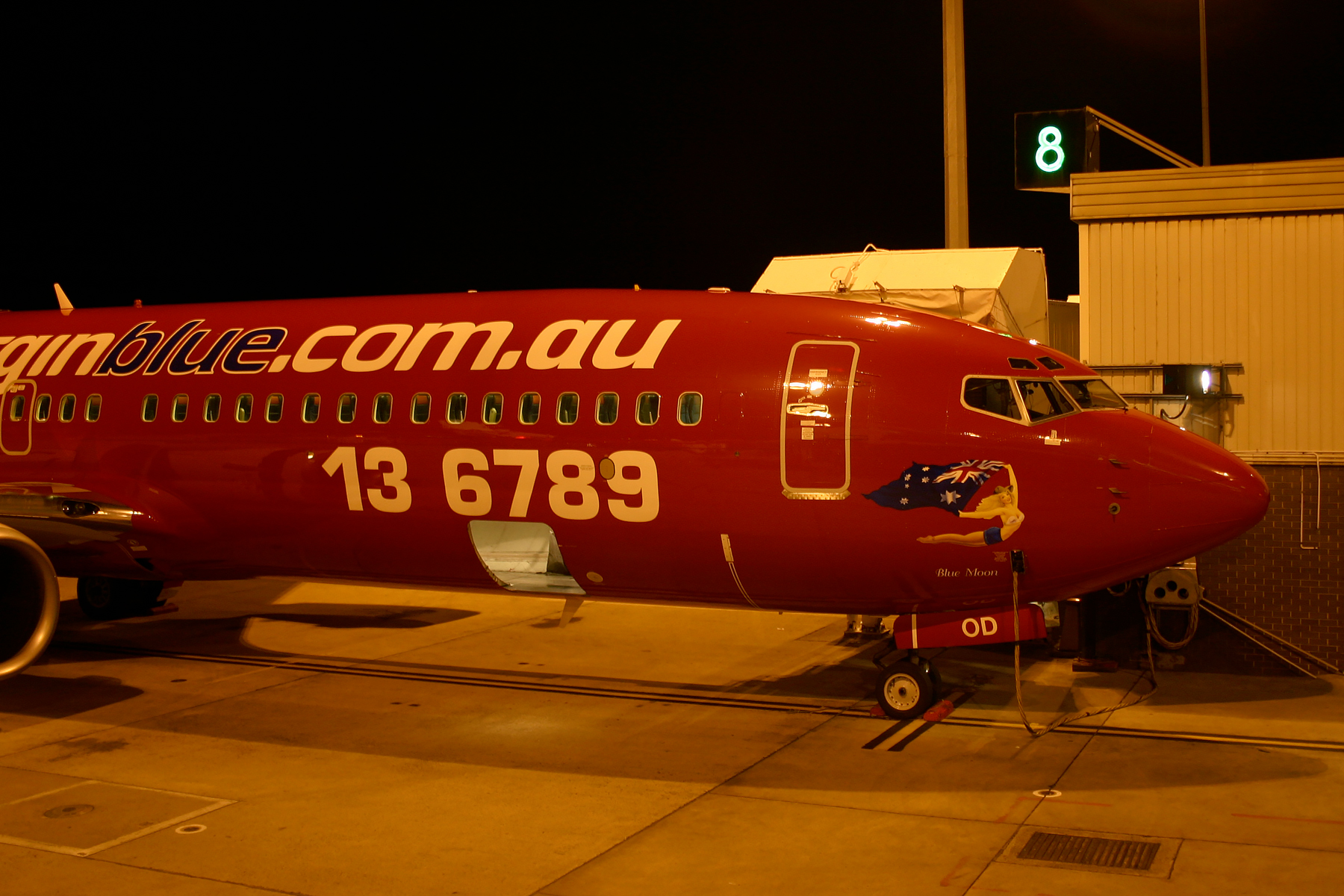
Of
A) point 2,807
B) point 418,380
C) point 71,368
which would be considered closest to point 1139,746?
point 418,380

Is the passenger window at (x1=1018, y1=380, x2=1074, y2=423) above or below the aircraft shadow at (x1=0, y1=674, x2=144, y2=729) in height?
above

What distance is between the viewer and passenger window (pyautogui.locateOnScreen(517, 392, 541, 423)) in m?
11.3

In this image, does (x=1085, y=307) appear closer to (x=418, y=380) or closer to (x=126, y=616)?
(x=418, y=380)

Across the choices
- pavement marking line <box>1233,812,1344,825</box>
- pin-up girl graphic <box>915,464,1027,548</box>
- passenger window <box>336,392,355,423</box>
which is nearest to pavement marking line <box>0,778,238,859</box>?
passenger window <box>336,392,355,423</box>

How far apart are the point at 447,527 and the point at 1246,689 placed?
830 centimetres

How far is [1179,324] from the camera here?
14.0m

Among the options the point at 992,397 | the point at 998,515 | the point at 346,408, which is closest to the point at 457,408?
the point at 346,408

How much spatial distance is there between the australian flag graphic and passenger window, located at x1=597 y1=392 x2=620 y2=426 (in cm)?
247

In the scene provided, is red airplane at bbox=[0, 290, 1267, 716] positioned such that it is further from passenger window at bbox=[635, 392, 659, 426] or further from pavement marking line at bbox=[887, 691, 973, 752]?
pavement marking line at bbox=[887, 691, 973, 752]

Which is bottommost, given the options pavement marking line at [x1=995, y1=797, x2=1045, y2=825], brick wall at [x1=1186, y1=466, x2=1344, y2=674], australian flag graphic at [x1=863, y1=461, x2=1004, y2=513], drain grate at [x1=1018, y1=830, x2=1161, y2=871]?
pavement marking line at [x1=995, y1=797, x2=1045, y2=825]

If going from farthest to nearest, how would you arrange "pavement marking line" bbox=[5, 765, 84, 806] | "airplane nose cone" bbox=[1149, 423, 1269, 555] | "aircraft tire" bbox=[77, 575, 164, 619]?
1. "aircraft tire" bbox=[77, 575, 164, 619]
2. "airplane nose cone" bbox=[1149, 423, 1269, 555]
3. "pavement marking line" bbox=[5, 765, 84, 806]

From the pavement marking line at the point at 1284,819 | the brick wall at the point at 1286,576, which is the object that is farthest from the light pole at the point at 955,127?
the pavement marking line at the point at 1284,819

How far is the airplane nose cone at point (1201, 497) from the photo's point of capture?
32.2 feet

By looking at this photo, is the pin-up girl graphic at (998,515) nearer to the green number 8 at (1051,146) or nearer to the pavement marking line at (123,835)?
the pavement marking line at (123,835)
